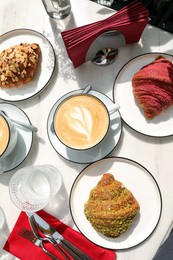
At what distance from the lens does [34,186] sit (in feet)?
3.14

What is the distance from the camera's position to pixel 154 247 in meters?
0.92

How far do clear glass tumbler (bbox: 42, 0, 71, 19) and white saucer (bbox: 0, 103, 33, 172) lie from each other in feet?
0.80

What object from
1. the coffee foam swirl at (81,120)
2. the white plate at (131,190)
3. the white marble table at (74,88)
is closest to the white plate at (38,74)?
the white marble table at (74,88)

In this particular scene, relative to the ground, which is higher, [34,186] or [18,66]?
[18,66]

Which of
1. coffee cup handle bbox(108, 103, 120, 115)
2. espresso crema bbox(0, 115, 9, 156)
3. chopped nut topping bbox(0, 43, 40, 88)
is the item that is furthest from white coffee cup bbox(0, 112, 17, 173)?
coffee cup handle bbox(108, 103, 120, 115)

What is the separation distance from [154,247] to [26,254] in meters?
0.27

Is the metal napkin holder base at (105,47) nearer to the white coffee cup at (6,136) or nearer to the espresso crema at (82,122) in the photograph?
the espresso crema at (82,122)

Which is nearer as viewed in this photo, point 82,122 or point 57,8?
point 82,122

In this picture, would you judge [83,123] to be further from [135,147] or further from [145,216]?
[145,216]

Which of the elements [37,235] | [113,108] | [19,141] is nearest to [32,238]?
[37,235]

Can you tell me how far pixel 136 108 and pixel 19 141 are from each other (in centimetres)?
27

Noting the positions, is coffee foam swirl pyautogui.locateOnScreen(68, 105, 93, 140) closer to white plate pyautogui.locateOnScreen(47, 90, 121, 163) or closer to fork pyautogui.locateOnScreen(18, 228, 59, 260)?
white plate pyautogui.locateOnScreen(47, 90, 121, 163)

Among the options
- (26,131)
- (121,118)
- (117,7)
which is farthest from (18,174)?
(117,7)

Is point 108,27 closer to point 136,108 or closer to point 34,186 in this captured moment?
point 136,108
